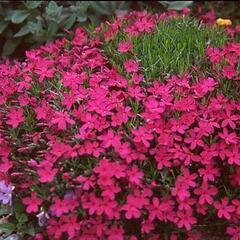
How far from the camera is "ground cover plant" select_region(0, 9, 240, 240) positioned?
2445mm

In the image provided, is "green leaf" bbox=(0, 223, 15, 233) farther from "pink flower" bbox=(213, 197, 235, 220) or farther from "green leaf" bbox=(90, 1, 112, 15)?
"green leaf" bbox=(90, 1, 112, 15)

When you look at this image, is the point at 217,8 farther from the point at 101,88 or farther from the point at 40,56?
the point at 101,88

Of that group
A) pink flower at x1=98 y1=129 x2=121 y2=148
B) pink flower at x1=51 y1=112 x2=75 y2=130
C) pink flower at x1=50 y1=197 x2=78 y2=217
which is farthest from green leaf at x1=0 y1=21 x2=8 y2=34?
pink flower at x1=50 y1=197 x2=78 y2=217

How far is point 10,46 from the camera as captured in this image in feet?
14.9

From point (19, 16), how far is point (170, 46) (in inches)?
60.0

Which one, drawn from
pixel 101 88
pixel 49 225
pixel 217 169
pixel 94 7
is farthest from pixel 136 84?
pixel 94 7

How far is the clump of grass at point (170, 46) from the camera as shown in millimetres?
2965

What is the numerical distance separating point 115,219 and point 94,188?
0.15 m

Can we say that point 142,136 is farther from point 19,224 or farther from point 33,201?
point 19,224

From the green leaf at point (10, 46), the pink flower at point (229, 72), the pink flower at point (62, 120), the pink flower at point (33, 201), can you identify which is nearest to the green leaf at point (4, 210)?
the pink flower at point (33, 201)

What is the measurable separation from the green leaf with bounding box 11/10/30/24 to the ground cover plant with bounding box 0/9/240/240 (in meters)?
1.32

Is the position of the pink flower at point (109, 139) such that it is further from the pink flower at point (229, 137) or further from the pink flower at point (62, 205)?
the pink flower at point (229, 137)

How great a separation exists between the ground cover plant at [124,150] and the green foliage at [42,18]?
4.06 ft

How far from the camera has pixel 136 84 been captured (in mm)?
2811
